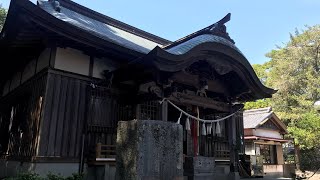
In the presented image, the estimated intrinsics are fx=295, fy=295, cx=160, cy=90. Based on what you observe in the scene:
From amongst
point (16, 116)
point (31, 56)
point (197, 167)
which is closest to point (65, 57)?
point (31, 56)

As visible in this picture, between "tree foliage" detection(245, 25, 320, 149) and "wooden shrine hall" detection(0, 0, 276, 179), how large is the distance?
19.0 m

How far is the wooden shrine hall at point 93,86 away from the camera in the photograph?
850 cm

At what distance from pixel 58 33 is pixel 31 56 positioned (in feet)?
12.5

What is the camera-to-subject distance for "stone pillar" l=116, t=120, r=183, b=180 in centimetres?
434

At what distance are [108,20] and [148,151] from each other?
12.5 m

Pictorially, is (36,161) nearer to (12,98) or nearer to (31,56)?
(31,56)

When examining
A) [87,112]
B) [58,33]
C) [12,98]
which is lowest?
[87,112]

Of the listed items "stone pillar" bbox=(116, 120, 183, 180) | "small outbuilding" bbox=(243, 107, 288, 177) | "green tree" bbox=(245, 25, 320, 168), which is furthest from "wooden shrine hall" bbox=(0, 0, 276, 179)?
"green tree" bbox=(245, 25, 320, 168)

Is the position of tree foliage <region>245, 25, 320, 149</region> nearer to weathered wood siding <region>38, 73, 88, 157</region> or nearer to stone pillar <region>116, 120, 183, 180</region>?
weathered wood siding <region>38, 73, 88, 157</region>

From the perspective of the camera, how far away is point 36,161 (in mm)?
8203

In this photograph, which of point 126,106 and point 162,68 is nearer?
point 162,68

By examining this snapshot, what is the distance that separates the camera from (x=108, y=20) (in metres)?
15.8

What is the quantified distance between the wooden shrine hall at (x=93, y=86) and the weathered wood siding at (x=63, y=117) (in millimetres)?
29

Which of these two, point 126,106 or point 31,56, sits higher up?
point 31,56
